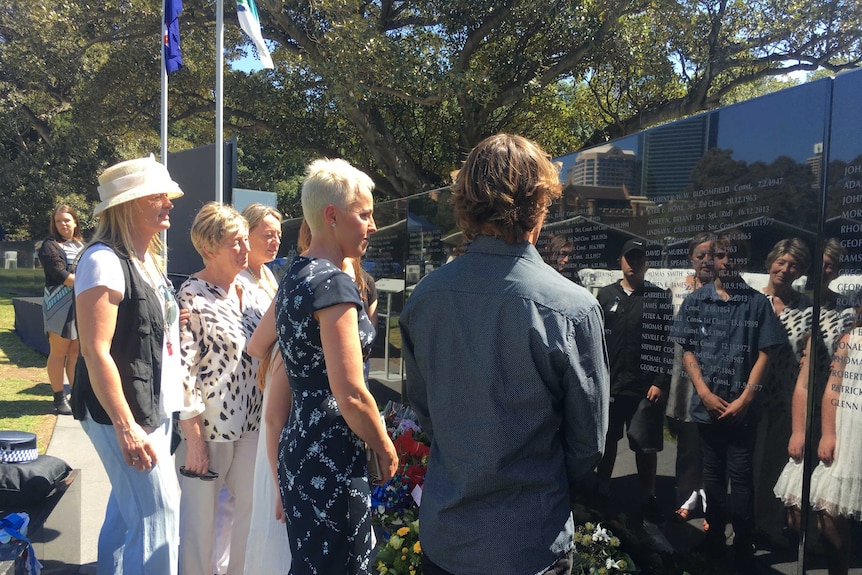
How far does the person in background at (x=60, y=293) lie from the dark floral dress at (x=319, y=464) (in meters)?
5.71

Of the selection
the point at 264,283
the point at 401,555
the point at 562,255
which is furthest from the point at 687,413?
the point at 264,283

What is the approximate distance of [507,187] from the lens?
1701 millimetres

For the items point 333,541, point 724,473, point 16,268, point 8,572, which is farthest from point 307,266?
point 16,268

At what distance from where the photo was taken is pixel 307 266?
88.0 inches

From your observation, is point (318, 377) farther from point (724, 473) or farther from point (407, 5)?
point (407, 5)

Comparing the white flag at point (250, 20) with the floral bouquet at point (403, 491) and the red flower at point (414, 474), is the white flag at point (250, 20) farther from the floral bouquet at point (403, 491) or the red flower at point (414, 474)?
the red flower at point (414, 474)

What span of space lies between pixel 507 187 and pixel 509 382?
19.4 inches

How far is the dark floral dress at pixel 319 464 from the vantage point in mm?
2230

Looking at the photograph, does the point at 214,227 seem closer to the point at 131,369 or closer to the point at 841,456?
the point at 131,369

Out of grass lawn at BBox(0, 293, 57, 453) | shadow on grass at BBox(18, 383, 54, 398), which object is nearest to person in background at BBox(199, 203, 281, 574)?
grass lawn at BBox(0, 293, 57, 453)

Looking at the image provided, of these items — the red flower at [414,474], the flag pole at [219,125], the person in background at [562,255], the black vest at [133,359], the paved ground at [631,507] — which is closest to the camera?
the paved ground at [631,507]

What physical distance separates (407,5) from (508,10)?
260 centimetres

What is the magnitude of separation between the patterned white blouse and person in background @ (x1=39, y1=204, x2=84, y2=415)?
4.41 metres

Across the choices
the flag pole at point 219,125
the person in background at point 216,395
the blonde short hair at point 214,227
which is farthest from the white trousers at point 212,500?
the flag pole at point 219,125
